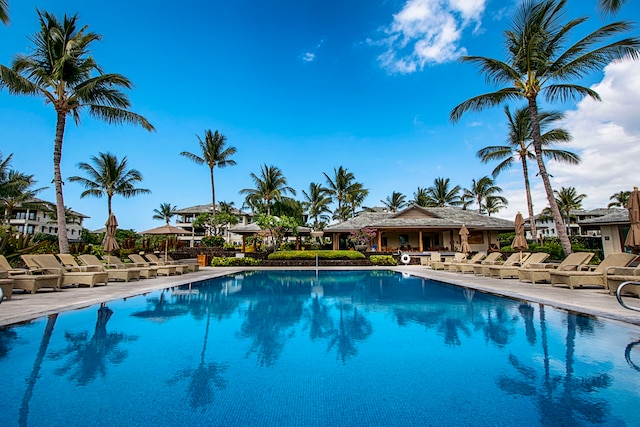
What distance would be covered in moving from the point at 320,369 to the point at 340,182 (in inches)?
1438

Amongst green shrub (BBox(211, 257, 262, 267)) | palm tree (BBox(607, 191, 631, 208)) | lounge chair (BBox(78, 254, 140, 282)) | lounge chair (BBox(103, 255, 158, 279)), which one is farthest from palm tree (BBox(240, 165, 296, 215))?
palm tree (BBox(607, 191, 631, 208))

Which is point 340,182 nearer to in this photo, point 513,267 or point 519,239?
point 519,239

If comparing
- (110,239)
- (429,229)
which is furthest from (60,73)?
(429,229)

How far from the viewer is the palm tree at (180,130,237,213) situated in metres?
32.5

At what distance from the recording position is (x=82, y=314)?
6.27m

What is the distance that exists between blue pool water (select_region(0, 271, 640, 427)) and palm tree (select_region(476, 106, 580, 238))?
735 inches

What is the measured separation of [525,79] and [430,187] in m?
31.5

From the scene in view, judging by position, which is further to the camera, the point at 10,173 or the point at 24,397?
the point at 10,173

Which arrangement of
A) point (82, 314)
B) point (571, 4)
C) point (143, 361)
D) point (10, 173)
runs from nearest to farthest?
point (143, 361)
point (82, 314)
point (571, 4)
point (10, 173)

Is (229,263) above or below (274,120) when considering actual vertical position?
below

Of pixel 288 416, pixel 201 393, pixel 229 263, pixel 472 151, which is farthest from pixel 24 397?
pixel 472 151

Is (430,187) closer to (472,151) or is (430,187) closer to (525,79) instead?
(472,151)

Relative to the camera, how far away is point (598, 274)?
8.73 meters

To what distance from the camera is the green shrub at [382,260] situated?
68.0 ft
